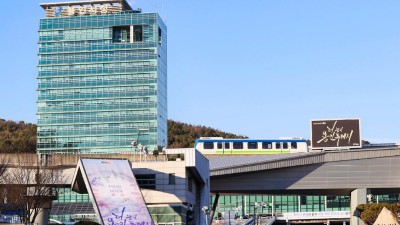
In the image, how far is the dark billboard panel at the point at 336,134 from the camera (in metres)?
93.0

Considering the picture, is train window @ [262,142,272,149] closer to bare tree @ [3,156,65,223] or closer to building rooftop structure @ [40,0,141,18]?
building rooftop structure @ [40,0,141,18]

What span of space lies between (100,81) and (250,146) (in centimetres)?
4198

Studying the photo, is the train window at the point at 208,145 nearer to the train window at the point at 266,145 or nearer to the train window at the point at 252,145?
the train window at the point at 252,145

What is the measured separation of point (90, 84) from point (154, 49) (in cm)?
1529

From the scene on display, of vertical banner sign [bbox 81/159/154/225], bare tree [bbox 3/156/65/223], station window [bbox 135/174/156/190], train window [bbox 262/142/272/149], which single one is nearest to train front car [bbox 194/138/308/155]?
train window [bbox 262/142/272/149]

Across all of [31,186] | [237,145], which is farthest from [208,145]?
[31,186]

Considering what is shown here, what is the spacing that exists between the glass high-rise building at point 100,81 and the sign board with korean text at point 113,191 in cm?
10162

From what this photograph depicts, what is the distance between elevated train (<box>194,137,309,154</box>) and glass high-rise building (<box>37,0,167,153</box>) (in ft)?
92.2

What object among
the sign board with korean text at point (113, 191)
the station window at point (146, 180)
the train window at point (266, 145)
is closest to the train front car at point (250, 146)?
the train window at point (266, 145)

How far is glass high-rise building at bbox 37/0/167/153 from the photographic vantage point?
160m

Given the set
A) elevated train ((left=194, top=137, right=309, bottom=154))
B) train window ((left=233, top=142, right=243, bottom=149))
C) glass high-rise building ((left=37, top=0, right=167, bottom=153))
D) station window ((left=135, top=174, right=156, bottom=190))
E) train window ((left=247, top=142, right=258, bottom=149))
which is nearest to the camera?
station window ((left=135, top=174, right=156, bottom=190))

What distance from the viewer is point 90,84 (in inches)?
6393

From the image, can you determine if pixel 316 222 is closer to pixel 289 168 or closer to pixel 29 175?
pixel 289 168

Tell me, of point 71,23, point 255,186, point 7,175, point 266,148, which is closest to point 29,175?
point 7,175
